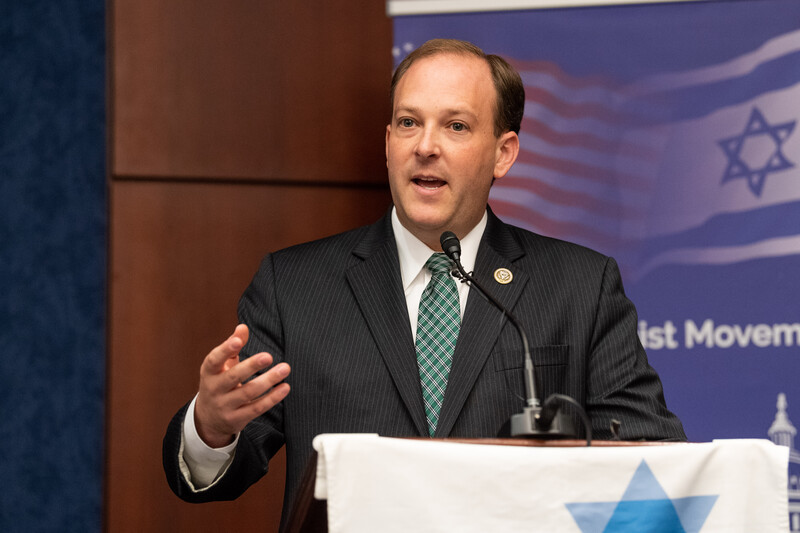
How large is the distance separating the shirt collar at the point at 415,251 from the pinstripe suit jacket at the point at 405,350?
3cm

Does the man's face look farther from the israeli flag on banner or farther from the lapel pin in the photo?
the israeli flag on banner

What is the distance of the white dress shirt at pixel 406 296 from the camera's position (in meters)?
1.79

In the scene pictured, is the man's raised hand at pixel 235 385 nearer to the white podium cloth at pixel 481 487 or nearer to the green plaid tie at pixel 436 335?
the white podium cloth at pixel 481 487

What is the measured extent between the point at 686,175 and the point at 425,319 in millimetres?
1176

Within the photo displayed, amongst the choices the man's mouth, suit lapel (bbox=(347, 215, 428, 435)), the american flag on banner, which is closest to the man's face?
the man's mouth

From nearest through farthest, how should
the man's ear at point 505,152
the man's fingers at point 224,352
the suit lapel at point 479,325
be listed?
1. the man's fingers at point 224,352
2. the suit lapel at point 479,325
3. the man's ear at point 505,152

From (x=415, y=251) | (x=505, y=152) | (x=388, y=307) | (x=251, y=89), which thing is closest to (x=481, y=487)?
(x=388, y=307)

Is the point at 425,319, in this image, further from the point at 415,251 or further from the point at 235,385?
the point at 235,385

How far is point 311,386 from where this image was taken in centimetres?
206

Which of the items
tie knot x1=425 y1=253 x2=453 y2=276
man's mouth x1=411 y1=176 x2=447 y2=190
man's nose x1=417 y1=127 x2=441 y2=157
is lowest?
tie knot x1=425 y1=253 x2=453 y2=276

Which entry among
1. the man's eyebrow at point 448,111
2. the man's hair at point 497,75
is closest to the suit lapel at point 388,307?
the man's eyebrow at point 448,111

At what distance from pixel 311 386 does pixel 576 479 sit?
876 mm

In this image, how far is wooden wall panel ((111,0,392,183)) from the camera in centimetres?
288

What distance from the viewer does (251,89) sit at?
9.75 feet
